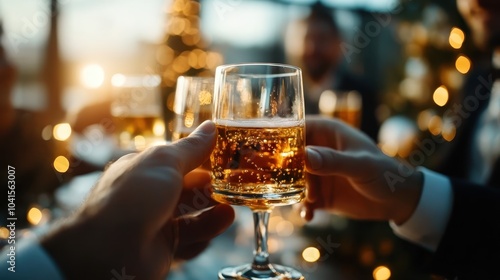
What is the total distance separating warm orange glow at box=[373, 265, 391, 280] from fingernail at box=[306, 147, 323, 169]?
1.05 ft

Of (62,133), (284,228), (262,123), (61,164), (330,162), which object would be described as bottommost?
(284,228)

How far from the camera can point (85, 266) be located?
874 millimetres

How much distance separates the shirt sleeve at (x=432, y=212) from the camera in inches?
60.5

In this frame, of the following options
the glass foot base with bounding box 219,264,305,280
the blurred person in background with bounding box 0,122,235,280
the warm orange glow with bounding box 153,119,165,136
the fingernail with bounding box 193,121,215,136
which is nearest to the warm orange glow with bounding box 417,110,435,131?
the warm orange glow with bounding box 153,119,165,136

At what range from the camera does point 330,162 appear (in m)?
1.28

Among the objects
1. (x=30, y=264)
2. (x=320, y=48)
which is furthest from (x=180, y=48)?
(x=30, y=264)

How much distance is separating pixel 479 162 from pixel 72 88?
4.91 metres

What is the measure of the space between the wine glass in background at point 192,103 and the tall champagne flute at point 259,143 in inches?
11.9

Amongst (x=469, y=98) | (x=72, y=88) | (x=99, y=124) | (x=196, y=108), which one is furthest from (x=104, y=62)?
(x=196, y=108)

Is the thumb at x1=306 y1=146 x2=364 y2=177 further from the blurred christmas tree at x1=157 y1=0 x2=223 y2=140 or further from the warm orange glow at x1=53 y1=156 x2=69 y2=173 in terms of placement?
the blurred christmas tree at x1=157 y1=0 x2=223 y2=140

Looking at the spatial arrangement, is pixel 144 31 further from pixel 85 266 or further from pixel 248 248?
pixel 85 266

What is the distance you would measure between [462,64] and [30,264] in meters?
4.05

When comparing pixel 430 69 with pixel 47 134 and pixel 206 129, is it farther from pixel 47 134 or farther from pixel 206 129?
pixel 206 129

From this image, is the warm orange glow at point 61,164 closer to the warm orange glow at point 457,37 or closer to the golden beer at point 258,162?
the golden beer at point 258,162
